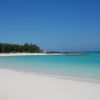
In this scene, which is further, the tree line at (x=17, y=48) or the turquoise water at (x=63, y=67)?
the tree line at (x=17, y=48)

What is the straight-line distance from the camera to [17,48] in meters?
67.6

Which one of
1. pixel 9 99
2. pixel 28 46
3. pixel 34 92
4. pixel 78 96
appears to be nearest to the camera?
pixel 9 99

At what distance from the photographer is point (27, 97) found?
5.06 metres

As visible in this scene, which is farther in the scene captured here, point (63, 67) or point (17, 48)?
point (17, 48)

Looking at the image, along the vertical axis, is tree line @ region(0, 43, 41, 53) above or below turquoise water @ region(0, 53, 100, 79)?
above

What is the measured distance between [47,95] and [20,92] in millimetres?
785

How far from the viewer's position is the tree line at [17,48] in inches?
2488

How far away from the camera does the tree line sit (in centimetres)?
6319

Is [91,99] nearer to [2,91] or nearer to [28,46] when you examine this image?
[2,91]

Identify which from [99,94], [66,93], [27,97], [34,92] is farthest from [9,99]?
A: [99,94]

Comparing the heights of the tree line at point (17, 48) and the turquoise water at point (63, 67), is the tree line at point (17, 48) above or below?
above

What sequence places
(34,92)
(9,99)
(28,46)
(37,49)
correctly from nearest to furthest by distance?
1. (9,99)
2. (34,92)
3. (28,46)
4. (37,49)

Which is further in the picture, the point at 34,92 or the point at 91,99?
the point at 34,92

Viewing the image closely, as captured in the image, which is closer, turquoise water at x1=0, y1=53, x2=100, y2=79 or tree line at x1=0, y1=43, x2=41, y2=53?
turquoise water at x1=0, y1=53, x2=100, y2=79
